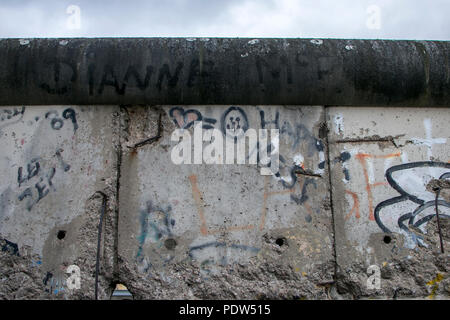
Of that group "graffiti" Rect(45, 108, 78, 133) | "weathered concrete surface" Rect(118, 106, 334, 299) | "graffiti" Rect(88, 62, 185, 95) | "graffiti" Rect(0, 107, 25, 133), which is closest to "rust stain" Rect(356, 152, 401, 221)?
"weathered concrete surface" Rect(118, 106, 334, 299)

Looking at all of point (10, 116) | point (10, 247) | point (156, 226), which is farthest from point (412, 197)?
point (10, 116)

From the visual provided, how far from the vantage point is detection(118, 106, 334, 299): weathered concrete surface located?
2930 millimetres

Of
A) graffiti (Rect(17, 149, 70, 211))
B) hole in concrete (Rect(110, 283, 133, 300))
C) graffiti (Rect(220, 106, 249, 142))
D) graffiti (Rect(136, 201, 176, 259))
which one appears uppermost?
graffiti (Rect(220, 106, 249, 142))

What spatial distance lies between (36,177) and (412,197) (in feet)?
8.39

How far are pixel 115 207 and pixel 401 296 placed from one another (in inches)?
77.7

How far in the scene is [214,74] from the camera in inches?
119

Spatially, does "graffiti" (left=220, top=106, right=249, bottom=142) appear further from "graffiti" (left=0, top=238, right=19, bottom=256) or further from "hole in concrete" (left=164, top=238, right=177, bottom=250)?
"graffiti" (left=0, top=238, right=19, bottom=256)

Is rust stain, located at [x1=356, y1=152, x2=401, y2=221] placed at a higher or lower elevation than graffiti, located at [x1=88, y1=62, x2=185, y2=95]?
lower

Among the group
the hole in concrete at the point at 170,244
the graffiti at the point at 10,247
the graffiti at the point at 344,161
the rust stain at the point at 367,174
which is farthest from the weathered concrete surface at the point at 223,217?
the graffiti at the point at 10,247

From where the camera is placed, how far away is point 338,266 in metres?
2.94

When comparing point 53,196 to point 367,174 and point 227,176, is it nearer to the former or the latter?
point 227,176

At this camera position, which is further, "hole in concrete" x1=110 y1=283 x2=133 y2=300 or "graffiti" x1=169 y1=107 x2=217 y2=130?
"graffiti" x1=169 y1=107 x2=217 y2=130

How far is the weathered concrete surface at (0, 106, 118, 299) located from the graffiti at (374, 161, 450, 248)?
6.09 ft

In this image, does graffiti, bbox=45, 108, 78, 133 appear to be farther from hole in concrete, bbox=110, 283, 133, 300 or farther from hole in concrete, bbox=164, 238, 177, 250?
hole in concrete, bbox=110, 283, 133, 300
